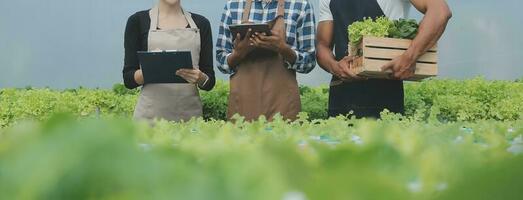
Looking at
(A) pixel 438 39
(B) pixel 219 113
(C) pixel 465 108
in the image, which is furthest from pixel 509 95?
(A) pixel 438 39

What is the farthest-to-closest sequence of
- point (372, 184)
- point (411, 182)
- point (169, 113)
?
point (169, 113) → point (411, 182) → point (372, 184)

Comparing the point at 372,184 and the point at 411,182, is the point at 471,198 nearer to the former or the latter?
the point at 372,184

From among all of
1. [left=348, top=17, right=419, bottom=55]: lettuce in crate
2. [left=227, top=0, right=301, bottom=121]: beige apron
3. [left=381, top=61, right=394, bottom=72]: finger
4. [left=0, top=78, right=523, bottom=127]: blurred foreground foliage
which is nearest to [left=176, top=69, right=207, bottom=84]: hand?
[left=227, top=0, right=301, bottom=121]: beige apron

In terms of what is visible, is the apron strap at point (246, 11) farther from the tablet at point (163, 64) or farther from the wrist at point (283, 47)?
the tablet at point (163, 64)

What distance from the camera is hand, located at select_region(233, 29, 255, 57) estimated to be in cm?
500

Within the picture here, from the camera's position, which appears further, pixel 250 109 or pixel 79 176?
pixel 250 109

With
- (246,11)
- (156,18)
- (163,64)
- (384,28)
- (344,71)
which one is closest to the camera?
(344,71)

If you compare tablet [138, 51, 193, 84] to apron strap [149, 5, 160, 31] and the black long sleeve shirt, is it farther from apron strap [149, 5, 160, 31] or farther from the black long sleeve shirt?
apron strap [149, 5, 160, 31]

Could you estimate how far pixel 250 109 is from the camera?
559cm

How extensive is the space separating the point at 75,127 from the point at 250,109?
5.04 metres

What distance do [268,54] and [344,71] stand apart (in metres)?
0.79

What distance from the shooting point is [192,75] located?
541 centimetres

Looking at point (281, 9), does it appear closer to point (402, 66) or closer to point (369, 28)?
point (369, 28)

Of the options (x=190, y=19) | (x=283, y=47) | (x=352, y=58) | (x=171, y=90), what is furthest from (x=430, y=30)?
(x=171, y=90)
